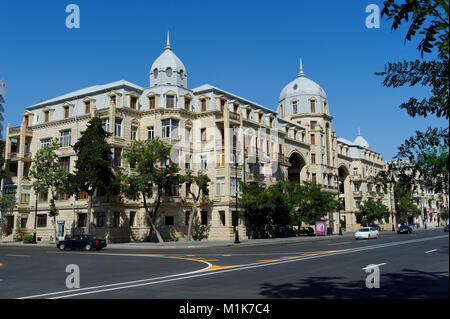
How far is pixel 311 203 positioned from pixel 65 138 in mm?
32365

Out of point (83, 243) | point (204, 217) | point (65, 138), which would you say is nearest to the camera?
point (83, 243)

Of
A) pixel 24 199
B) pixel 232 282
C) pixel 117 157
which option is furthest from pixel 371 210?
pixel 232 282

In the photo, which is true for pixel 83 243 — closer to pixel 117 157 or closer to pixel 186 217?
pixel 117 157

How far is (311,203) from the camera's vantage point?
179ft

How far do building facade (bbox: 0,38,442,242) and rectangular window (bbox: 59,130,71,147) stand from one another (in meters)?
0.14

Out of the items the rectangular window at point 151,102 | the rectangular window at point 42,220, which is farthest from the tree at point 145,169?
the rectangular window at point 42,220

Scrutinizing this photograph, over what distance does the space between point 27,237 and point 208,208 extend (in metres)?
21.3

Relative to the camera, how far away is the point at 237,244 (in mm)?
39312

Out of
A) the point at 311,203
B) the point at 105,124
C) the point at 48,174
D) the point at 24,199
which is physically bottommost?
the point at 311,203

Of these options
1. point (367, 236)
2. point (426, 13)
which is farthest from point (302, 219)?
point (426, 13)

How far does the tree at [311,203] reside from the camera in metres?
54.5

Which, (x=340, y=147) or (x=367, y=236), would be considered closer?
(x=367, y=236)

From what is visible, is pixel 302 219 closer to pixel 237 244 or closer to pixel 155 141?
pixel 237 244

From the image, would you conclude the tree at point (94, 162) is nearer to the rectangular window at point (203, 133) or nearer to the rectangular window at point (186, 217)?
the rectangular window at point (186, 217)
